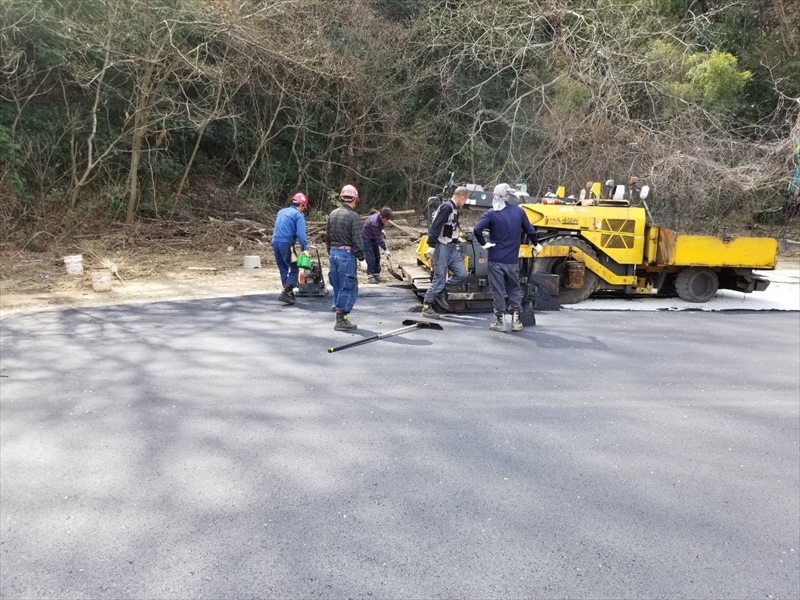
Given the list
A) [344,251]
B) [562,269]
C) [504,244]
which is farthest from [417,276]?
[344,251]

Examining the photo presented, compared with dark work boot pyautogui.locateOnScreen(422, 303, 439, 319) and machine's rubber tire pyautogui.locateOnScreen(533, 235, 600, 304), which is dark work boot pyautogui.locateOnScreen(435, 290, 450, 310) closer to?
dark work boot pyautogui.locateOnScreen(422, 303, 439, 319)

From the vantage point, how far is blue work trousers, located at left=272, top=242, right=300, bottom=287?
29.5 ft

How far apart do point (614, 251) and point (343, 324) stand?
4704 millimetres

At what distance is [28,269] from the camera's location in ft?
35.6

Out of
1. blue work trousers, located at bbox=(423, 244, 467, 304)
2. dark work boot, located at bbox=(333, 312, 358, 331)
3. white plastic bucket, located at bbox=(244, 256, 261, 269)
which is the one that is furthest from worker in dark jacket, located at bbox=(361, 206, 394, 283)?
dark work boot, located at bbox=(333, 312, 358, 331)

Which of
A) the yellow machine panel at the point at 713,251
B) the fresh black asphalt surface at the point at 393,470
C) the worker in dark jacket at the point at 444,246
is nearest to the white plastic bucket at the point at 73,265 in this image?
the fresh black asphalt surface at the point at 393,470

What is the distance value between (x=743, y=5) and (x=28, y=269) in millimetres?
20236

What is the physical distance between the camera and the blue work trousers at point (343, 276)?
7.27 metres

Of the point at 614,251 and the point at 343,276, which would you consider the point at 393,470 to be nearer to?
the point at 343,276

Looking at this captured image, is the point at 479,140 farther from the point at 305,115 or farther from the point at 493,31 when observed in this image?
the point at 305,115

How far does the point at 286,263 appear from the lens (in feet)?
29.8

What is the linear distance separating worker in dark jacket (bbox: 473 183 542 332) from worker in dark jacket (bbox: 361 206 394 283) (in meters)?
3.55

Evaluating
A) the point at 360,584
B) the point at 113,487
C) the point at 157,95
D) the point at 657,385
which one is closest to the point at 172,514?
the point at 113,487

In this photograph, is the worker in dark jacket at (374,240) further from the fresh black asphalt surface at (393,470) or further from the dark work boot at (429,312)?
the fresh black asphalt surface at (393,470)
